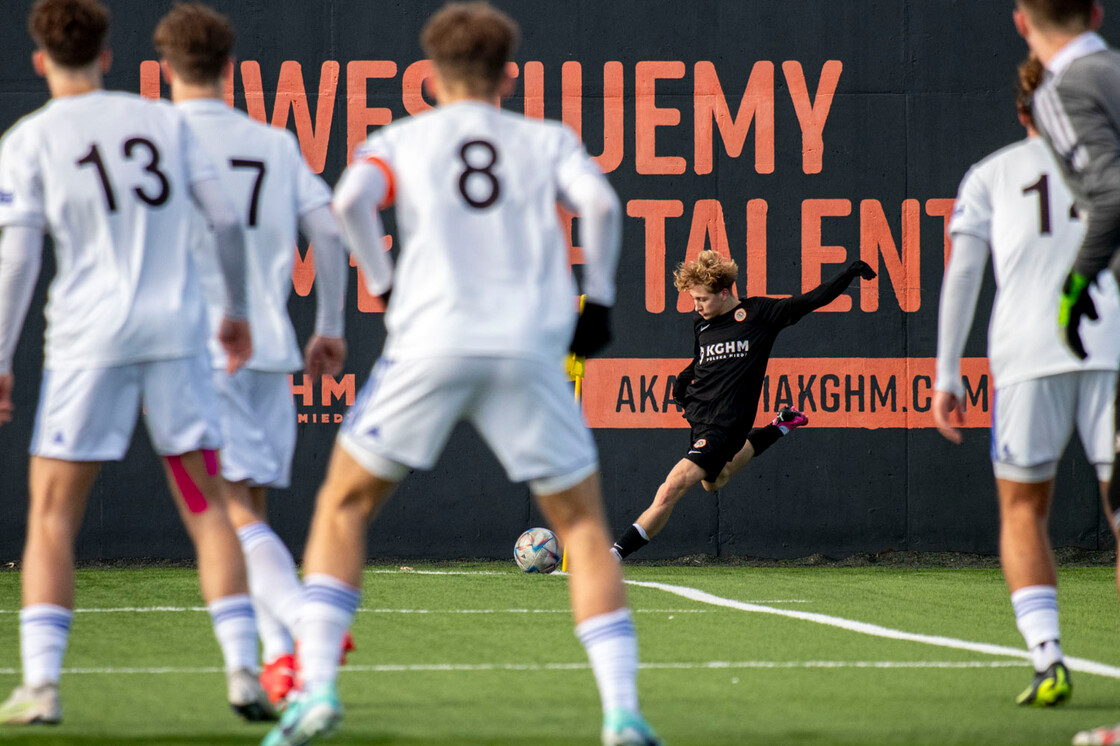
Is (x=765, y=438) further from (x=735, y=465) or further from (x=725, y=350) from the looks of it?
(x=725, y=350)

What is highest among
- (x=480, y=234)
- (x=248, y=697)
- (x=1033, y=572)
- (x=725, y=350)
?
(x=480, y=234)

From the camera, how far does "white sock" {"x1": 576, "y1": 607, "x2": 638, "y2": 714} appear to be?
3467 millimetres

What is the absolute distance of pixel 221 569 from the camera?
4168 mm

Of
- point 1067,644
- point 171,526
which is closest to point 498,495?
point 171,526

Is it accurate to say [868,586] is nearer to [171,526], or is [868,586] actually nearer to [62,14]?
[171,526]

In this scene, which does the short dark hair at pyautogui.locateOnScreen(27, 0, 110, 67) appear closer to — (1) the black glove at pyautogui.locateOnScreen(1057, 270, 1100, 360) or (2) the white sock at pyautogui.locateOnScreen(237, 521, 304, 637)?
(2) the white sock at pyautogui.locateOnScreen(237, 521, 304, 637)

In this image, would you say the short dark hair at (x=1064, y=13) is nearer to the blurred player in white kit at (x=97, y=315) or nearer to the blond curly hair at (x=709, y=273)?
the blurred player in white kit at (x=97, y=315)

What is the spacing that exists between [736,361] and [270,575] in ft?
17.9

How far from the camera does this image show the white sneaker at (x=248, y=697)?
4.12 metres

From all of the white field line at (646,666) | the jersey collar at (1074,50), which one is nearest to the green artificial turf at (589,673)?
the white field line at (646,666)

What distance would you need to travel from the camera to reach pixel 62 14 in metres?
4.08

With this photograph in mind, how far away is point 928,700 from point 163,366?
8.36 feet

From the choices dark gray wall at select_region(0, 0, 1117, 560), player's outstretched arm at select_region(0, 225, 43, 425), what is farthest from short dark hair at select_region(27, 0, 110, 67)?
dark gray wall at select_region(0, 0, 1117, 560)

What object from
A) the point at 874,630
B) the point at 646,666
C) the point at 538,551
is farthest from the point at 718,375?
the point at 646,666
